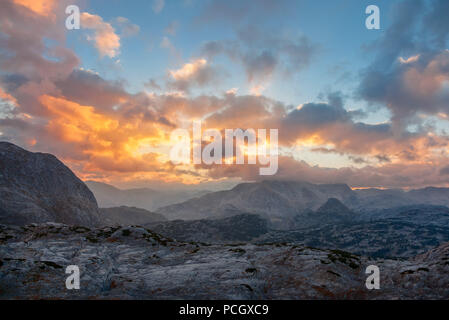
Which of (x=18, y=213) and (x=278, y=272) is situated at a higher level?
(x=278, y=272)

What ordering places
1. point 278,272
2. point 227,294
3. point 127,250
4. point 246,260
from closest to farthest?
point 227,294
point 278,272
point 246,260
point 127,250

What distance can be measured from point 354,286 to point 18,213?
259419 millimetres

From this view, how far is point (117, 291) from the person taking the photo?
23.9m

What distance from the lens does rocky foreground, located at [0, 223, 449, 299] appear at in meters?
23.6

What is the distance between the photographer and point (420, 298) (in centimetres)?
2266

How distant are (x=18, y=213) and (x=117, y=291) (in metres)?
243

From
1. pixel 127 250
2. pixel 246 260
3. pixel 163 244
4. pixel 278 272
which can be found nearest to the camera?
pixel 278 272

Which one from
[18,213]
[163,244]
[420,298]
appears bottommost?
[18,213]

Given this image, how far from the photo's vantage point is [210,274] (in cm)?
2969

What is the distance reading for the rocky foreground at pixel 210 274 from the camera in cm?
2361

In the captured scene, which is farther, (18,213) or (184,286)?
(18,213)
